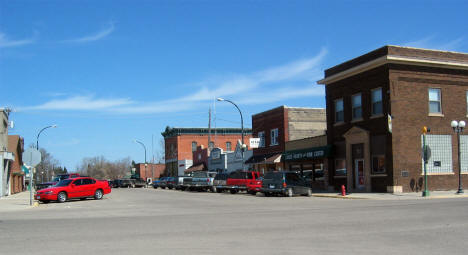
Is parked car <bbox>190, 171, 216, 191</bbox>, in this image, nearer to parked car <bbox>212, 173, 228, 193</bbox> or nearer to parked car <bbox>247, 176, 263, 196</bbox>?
parked car <bbox>212, 173, 228, 193</bbox>

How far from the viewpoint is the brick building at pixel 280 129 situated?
45.4m

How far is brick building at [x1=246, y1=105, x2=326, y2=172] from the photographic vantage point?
1786 inches

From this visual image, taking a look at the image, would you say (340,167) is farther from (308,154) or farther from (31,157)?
(31,157)

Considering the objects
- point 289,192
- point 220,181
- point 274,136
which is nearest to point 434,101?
point 289,192

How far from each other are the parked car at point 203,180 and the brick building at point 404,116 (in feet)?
41.8

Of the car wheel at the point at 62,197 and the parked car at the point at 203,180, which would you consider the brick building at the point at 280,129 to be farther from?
the car wheel at the point at 62,197

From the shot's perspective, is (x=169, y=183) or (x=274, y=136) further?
(x=169, y=183)

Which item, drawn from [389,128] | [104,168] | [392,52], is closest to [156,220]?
[389,128]

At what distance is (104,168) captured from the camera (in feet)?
482

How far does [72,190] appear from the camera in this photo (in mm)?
29766

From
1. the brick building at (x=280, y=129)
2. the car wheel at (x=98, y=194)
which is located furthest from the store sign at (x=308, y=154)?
the car wheel at (x=98, y=194)

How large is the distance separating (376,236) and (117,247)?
5676 millimetres

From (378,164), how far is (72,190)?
62.9ft

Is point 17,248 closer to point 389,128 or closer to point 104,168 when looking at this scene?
point 389,128
